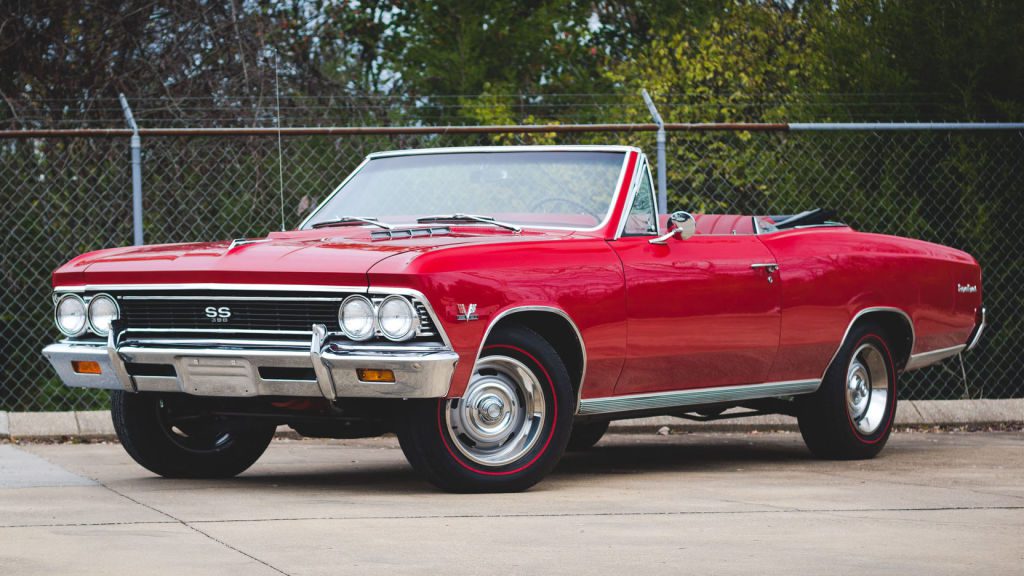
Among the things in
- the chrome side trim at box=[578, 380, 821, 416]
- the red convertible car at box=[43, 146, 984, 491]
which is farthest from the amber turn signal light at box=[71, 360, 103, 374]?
the chrome side trim at box=[578, 380, 821, 416]

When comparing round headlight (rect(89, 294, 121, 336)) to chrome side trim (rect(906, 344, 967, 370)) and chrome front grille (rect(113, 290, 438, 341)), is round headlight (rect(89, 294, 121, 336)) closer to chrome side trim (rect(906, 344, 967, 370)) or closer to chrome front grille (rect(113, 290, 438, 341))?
chrome front grille (rect(113, 290, 438, 341))

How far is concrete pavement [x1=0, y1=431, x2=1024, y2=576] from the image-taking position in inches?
200

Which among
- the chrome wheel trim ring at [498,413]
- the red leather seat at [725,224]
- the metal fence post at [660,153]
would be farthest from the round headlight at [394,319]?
the metal fence post at [660,153]

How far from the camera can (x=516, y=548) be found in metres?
5.34

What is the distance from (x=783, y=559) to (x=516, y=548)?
2.87ft

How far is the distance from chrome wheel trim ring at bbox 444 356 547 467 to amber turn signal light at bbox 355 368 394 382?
0.42m

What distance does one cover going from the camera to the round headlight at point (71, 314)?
7188 mm

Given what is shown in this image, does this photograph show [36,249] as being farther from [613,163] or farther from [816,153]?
[816,153]

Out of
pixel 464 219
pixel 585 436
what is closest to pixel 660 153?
pixel 585 436

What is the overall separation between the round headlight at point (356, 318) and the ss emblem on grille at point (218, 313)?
22.1 inches

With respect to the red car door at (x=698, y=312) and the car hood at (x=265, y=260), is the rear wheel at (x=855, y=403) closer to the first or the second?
the red car door at (x=698, y=312)

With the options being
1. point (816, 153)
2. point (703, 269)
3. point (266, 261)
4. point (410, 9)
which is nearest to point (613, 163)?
point (703, 269)

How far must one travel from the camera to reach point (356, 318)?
21.3 feet

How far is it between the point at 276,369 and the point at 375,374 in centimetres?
46
